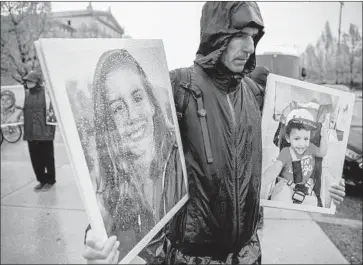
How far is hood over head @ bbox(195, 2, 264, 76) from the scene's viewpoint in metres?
1.39

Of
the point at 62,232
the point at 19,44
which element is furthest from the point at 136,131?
the point at 19,44

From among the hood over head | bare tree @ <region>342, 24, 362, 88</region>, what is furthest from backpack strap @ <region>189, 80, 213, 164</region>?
bare tree @ <region>342, 24, 362, 88</region>

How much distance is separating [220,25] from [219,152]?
54cm

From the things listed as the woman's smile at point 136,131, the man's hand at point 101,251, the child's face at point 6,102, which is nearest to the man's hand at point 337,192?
the woman's smile at point 136,131

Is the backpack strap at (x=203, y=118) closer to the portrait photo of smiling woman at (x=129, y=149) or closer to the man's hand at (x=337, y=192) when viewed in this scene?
the portrait photo of smiling woman at (x=129, y=149)

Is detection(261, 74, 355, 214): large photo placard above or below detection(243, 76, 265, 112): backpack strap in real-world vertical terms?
below

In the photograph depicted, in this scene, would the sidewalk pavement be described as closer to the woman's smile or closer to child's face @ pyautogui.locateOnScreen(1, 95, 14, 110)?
the woman's smile

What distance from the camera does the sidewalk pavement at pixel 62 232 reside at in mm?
3295

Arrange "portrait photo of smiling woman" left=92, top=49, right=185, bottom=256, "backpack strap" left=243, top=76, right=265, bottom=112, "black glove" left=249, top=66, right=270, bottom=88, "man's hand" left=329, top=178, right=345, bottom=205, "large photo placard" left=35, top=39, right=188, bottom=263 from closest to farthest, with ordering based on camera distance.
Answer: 1. "large photo placard" left=35, top=39, right=188, bottom=263
2. "portrait photo of smiling woman" left=92, top=49, right=185, bottom=256
3. "man's hand" left=329, top=178, right=345, bottom=205
4. "backpack strap" left=243, top=76, right=265, bottom=112
5. "black glove" left=249, top=66, right=270, bottom=88

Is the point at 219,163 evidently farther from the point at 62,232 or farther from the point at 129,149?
the point at 62,232

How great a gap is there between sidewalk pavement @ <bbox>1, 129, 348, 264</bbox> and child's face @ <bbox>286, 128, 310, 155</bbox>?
1158mm

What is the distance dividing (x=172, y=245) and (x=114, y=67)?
0.89 m

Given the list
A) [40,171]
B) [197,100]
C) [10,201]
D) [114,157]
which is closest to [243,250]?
[197,100]

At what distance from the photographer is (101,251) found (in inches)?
32.4
